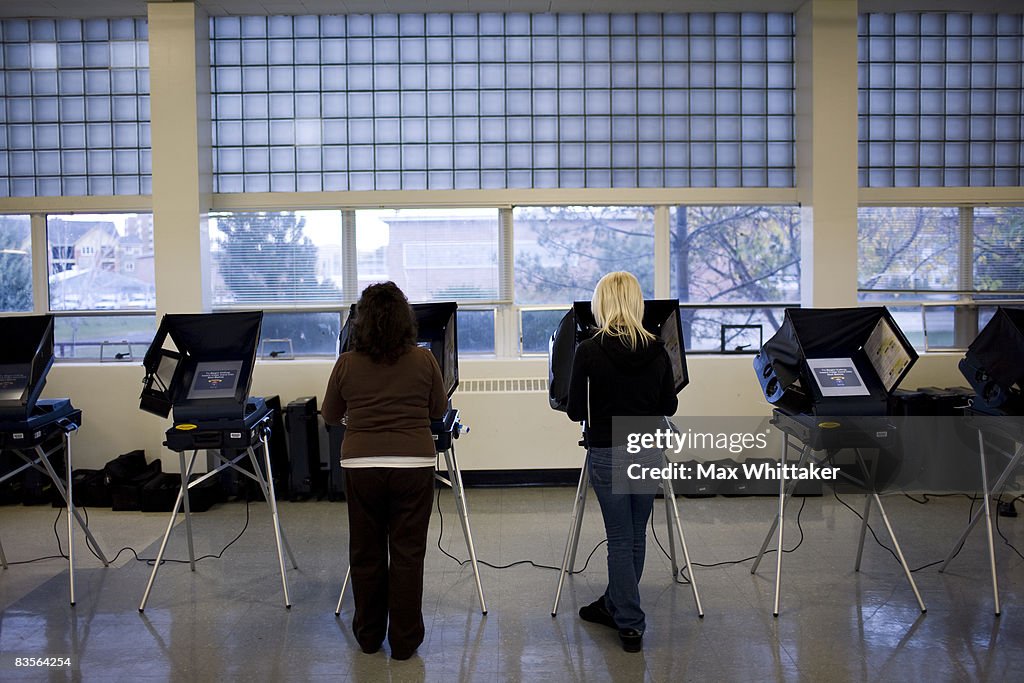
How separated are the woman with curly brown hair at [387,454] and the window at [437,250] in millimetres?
2802

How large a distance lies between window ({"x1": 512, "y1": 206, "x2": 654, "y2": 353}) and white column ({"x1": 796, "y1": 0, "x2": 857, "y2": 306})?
3.97 ft

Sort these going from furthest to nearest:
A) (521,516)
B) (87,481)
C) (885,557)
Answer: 1. (87,481)
2. (521,516)
3. (885,557)

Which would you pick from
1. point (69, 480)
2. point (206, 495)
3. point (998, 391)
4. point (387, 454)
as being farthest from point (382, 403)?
point (206, 495)

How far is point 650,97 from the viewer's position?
591cm

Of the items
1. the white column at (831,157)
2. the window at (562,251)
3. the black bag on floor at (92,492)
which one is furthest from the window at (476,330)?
the black bag on floor at (92,492)

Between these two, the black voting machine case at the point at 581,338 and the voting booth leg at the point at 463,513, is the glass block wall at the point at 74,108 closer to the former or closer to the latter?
the voting booth leg at the point at 463,513

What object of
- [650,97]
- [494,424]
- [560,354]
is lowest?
[494,424]

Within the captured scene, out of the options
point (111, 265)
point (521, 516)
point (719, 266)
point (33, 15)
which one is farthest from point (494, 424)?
point (33, 15)

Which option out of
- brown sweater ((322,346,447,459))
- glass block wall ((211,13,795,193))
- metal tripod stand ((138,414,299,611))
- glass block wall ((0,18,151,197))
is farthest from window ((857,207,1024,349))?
glass block wall ((0,18,151,197))

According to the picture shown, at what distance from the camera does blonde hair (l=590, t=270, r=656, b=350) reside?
123 inches

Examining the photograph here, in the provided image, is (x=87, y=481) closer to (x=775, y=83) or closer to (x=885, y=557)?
(x=885, y=557)

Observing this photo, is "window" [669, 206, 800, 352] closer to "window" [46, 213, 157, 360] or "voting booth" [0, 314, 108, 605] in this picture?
"window" [46, 213, 157, 360]

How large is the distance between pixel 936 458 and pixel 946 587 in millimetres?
2068

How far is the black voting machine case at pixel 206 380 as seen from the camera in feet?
12.0
